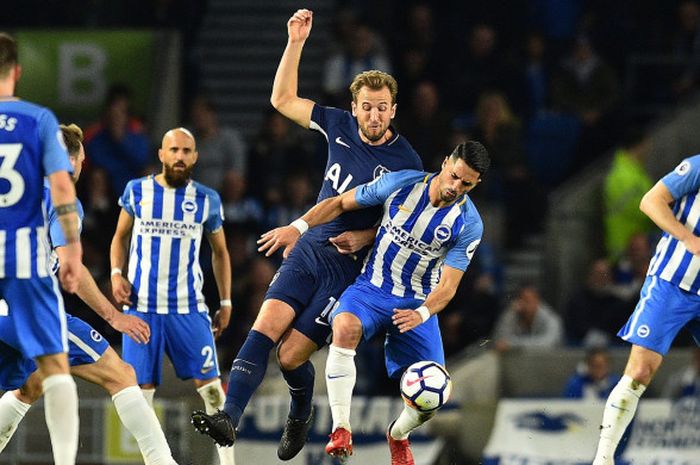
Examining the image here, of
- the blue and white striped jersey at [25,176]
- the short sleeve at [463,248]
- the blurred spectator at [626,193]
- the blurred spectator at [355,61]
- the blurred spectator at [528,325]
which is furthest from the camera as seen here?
the blurred spectator at [355,61]

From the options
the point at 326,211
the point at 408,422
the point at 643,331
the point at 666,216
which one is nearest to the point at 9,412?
the point at 326,211

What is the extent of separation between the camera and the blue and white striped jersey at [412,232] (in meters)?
9.48

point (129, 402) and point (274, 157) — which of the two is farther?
point (274, 157)

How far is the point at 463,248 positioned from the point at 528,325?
5368 millimetres

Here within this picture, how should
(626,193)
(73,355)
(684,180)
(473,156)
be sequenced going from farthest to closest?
(626,193) < (684,180) < (473,156) < (73,355)

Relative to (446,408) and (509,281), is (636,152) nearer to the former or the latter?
(509,281)

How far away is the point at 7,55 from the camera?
7875 mm

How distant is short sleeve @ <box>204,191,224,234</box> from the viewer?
10578 mm

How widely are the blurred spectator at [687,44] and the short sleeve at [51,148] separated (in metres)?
10.2

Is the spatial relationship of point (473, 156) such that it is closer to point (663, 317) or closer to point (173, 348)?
point (663, 317)

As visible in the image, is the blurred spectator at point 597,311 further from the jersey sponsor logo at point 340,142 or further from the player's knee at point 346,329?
the player's knee at point 346,329

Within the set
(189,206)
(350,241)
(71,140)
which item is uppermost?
(71,140)

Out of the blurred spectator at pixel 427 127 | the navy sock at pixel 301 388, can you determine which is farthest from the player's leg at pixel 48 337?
the blurred spectator at pixel 427 127

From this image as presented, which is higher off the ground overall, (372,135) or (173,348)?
(372,135)
